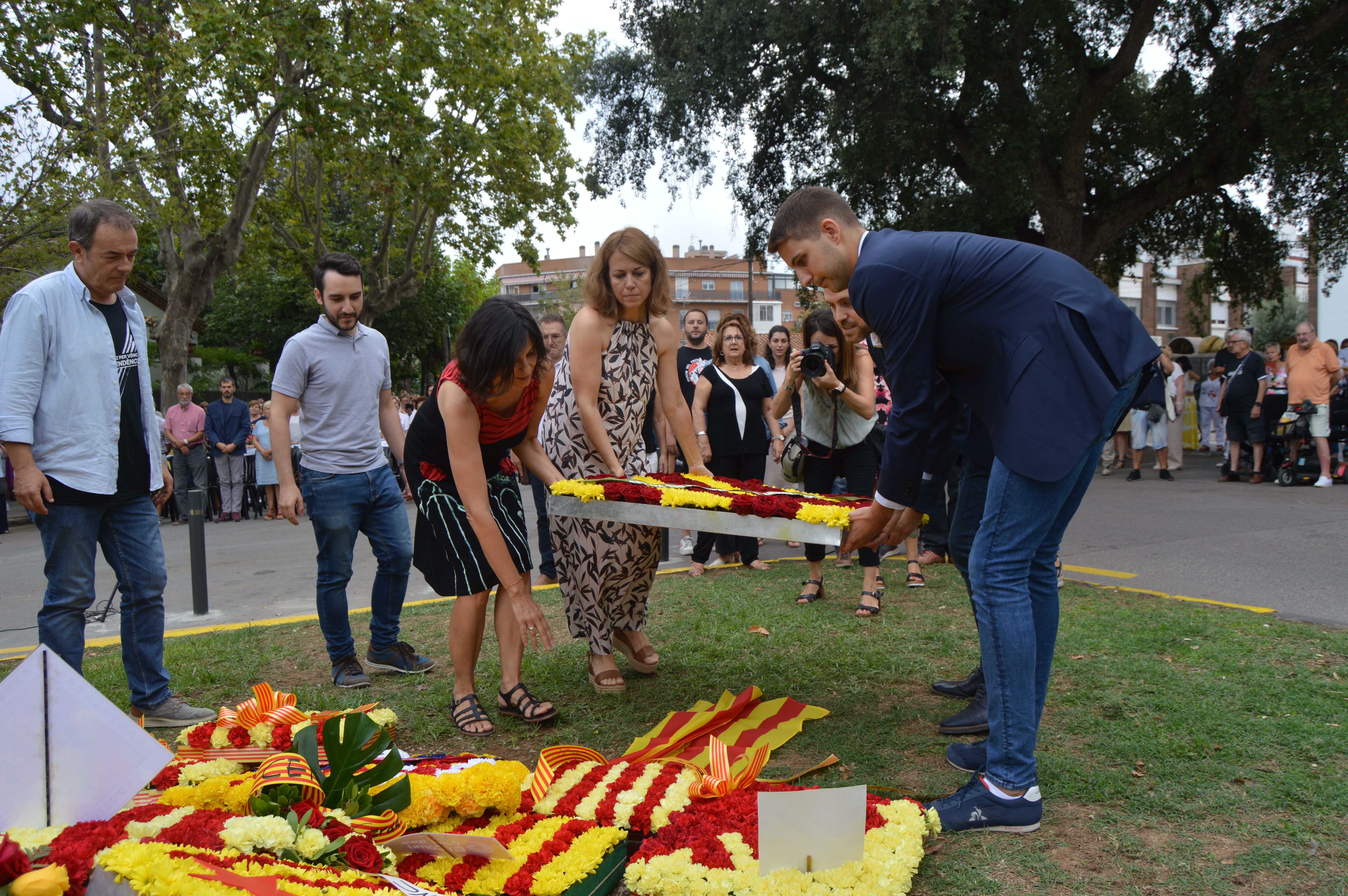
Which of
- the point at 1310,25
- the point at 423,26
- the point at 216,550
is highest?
the point at 423,26

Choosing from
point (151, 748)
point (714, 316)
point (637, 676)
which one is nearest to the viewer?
point (151, 748)

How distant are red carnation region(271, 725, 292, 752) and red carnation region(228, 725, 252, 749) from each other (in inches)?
4.0

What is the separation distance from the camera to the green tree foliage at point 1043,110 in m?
14.3

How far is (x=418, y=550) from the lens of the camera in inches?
149

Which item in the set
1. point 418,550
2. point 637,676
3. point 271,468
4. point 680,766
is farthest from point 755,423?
point 271,468

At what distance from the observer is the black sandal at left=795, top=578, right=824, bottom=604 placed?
6.05 meters

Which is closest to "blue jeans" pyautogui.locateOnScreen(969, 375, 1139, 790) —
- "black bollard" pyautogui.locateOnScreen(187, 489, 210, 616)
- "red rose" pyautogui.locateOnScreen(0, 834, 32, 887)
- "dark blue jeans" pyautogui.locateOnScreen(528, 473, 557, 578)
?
"red rose" pyautogui.locateOnScreen(0, 834, 32, 887)

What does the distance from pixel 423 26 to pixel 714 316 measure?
362ft

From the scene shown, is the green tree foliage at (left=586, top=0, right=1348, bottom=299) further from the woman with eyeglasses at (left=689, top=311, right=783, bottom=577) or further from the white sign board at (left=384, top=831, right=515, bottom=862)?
the white sign board at (left=384, top=831, right=515, bottom=862)

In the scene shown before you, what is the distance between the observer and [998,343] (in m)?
2.72

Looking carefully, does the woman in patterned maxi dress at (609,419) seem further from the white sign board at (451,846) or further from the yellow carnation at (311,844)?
the yellow carnation at (311,844)

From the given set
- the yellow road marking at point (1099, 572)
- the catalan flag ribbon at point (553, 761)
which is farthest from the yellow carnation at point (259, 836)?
the yellow road marking at point (1099, 572)

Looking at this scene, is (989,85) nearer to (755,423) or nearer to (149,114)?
(755,423)

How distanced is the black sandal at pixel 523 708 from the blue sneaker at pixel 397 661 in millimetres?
996
